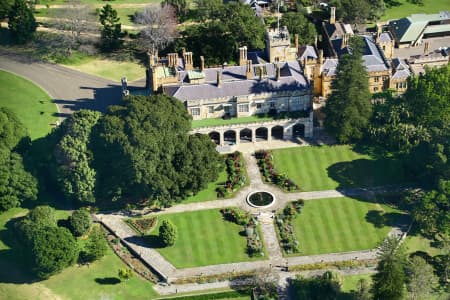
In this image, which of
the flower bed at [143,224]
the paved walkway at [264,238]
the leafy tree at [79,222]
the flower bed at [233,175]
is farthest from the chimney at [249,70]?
the leafy tree at [79,222]

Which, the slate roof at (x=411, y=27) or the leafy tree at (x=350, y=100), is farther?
the slate roof at (x=411, y=27)

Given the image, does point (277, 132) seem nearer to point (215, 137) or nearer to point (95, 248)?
point (215, 137)

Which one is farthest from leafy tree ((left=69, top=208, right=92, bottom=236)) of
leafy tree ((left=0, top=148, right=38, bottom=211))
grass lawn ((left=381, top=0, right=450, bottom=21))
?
grass lawn ((left=381, top=0, right=450, bottom=21))

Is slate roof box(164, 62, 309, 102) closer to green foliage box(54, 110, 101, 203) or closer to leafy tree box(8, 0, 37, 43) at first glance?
green foliage box(54, 110, 101, 203)

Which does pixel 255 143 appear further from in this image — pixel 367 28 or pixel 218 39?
pixel 367 28

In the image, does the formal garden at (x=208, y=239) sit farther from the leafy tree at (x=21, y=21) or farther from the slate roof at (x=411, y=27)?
the leafy tree at (x=21, y=21)

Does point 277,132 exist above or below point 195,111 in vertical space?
below

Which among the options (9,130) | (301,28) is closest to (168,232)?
(9,130)
